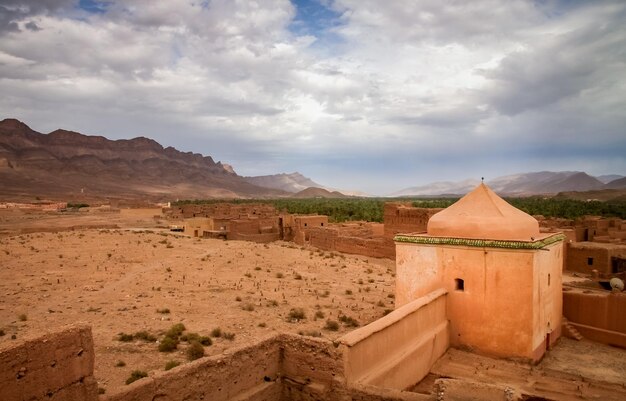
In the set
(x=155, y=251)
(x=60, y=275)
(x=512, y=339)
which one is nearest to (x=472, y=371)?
(x=512, y=339)

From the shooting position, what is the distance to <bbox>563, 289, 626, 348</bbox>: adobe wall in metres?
11.7

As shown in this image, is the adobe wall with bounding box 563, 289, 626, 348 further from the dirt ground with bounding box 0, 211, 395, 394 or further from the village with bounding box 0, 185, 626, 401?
the dirt ground with bounding box 0, 211, 395, 394

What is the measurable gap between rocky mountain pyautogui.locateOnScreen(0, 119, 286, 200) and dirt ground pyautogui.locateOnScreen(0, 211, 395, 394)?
84.0 metres

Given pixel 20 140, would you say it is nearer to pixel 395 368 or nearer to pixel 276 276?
pixel 276 276

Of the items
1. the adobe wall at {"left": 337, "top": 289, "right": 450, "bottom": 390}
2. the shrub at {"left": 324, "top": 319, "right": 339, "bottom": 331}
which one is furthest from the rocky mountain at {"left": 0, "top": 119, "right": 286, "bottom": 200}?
the adobe wall at {"left": 337, "top": 289, "right": 450, "bottom": 390}

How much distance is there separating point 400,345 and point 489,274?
9.88ft

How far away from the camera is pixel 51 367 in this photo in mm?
5188

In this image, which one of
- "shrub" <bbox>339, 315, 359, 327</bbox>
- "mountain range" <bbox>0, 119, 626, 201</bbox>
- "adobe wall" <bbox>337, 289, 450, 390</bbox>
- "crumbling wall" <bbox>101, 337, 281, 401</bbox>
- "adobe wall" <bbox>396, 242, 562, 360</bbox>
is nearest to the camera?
"crumbling wall" <bbox>101, 337, 281, 401</bbox>

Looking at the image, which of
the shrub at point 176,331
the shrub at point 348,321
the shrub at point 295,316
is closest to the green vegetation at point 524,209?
the shrub at point 295,316

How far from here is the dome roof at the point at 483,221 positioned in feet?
35.4

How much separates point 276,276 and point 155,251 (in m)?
7.84

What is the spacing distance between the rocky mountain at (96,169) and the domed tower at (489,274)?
99.7 m

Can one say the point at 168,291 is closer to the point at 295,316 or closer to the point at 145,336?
the point at 295,316

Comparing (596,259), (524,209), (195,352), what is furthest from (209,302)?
(524,209)
